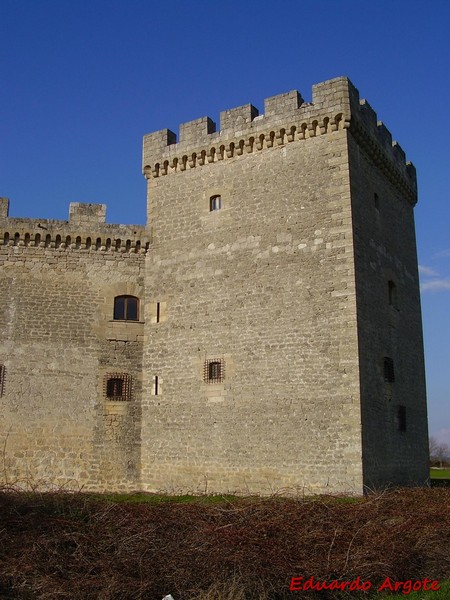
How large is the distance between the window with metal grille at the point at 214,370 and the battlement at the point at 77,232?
425cm

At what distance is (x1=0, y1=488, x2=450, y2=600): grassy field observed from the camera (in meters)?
7.98

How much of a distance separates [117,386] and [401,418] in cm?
799

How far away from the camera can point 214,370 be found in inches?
684

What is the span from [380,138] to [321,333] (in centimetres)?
668

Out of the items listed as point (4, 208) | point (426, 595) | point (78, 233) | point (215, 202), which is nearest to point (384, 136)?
→ point (215, 202)

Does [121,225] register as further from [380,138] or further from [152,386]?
[380,138]

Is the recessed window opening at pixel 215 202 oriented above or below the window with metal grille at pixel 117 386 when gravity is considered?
above

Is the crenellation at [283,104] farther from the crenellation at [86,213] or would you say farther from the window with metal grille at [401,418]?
the window with metal grille at [401,418]

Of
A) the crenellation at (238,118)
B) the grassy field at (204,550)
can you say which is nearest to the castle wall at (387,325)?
the crenellation at (238,118)

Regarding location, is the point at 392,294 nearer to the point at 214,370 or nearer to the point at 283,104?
the point at 214,370

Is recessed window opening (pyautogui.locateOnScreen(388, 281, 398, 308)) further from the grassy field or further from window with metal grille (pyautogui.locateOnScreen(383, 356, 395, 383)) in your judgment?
the grassy field

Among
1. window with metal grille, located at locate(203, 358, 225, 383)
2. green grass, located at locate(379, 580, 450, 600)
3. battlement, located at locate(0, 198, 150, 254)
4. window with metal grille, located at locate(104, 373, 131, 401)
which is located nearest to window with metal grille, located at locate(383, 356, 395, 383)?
window with metal grille, located at locate(203, 358, 225, 383)

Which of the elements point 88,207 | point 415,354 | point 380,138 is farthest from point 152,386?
point 380,138

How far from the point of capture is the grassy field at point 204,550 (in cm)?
798
